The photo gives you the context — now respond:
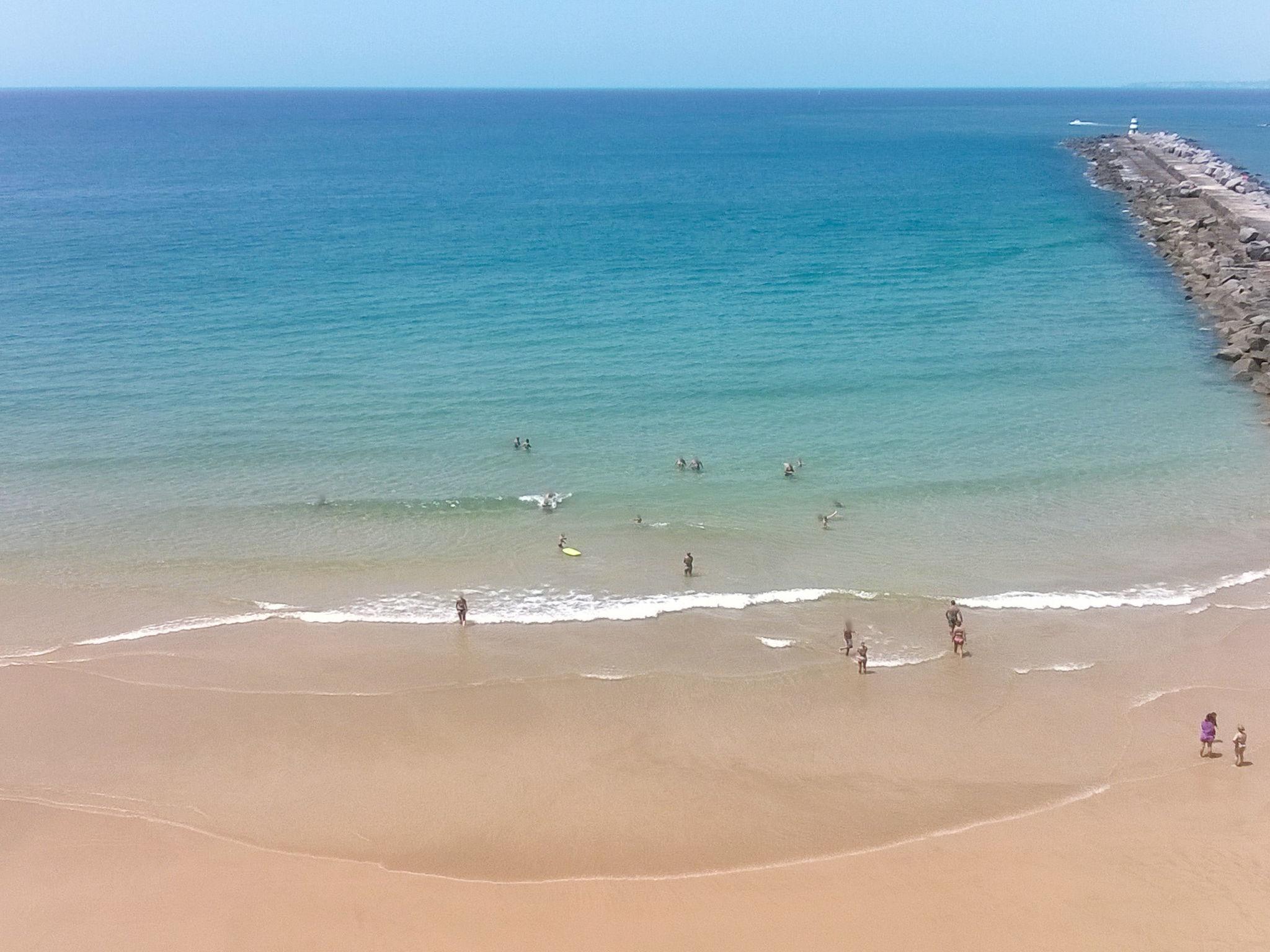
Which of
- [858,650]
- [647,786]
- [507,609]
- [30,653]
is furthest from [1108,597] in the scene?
[30,653]

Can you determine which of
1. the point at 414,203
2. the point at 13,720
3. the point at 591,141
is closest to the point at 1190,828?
the point at 13,720

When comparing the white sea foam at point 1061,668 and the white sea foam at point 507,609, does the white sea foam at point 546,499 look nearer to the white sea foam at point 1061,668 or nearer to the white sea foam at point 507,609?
the white sea foam at point 507,609

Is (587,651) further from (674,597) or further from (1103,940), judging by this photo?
(1103,940)

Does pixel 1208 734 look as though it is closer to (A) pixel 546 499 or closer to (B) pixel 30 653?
(A) pixel 546 499

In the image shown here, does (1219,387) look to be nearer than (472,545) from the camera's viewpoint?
No

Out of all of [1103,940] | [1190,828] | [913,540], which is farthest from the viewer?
[913,540]

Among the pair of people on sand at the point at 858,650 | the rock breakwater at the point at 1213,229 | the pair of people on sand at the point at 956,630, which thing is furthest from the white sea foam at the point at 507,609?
the rock breakwater at the point at 1213,229

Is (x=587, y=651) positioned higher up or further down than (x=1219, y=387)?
further down

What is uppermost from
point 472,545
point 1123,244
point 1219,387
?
point 1123,244
